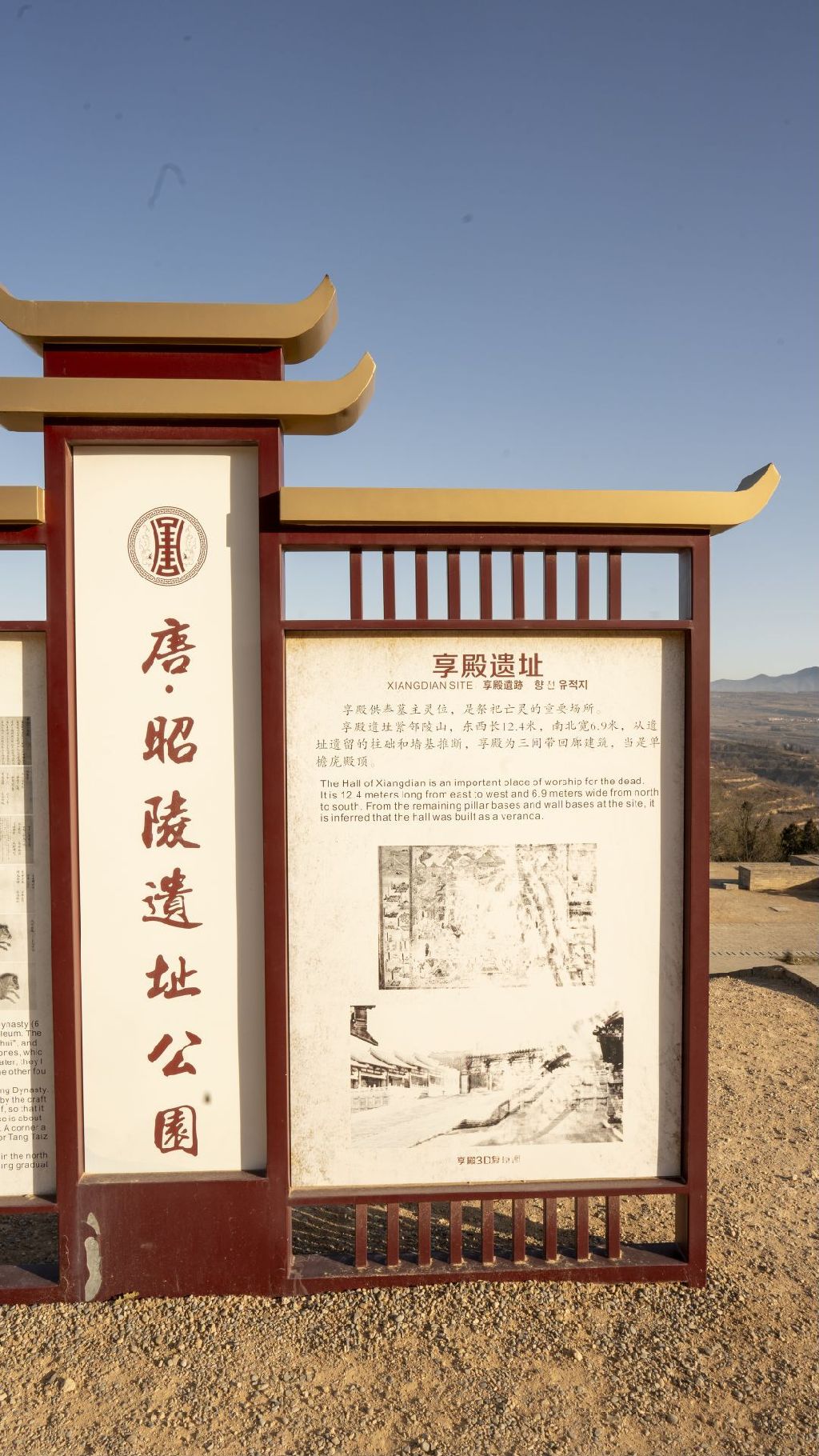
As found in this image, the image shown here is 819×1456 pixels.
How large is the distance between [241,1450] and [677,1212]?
2.17 metres

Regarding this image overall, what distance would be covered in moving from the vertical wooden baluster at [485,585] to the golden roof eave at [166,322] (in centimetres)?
131

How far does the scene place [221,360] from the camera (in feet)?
11.1

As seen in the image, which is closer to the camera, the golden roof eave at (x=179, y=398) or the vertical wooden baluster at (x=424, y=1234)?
the golden roof eave at (x=179, y=398)

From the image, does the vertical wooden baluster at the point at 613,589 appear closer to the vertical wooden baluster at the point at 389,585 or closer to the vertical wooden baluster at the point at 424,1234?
the vertical wooden baluster at the point at 389,585

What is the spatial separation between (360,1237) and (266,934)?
4.91ft

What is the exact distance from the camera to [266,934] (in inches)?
131

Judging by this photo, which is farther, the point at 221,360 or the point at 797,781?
the point at 797,781

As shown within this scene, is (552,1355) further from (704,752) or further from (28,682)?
(28,682)

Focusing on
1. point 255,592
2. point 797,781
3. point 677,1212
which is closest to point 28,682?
point 255,592

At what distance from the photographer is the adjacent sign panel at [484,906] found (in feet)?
11.2

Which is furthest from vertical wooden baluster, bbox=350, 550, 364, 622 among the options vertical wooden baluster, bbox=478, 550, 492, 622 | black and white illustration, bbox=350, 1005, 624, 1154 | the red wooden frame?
black and white illustration, bbox=350, 1005, 624, 1154

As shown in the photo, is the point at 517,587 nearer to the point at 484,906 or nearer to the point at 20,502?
the point at 484,906

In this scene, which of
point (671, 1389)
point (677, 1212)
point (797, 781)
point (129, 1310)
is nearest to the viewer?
point (671, 1389)

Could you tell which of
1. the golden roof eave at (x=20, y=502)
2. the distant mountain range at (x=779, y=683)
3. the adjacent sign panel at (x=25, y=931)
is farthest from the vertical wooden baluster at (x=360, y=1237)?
the distant mountain range at (x=779, y=683)
